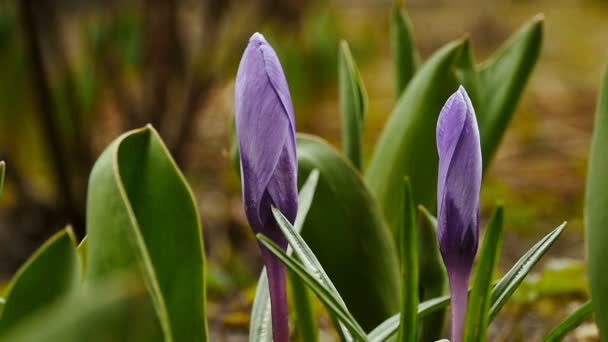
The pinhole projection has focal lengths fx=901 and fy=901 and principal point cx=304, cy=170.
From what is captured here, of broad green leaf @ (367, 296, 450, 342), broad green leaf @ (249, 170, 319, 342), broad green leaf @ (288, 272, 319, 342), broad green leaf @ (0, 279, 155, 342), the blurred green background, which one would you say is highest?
broad green leaf @ (0, 279, 155, 342)

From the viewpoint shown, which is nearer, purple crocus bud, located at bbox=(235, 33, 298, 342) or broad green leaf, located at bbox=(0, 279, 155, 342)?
broad green leaf, located at bbox=(0, 279, 155, 342)

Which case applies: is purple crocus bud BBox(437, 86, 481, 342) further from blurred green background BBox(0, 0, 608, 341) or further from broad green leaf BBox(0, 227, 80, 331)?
blurred green background BBox(0, 0, 608, 341)

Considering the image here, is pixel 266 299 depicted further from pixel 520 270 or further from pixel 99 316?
pixel 99 316

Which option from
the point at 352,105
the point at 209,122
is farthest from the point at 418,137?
the point at 209,122

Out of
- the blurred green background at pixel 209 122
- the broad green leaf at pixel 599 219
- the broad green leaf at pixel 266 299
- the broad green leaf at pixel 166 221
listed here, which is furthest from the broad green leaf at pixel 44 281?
the blurred green background at pixel 209 122

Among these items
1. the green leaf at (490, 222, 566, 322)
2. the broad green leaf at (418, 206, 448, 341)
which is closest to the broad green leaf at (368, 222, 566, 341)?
the green leaf at (490, 222, 566, 322)

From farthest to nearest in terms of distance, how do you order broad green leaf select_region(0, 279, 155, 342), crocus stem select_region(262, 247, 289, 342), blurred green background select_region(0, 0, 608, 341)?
blurred green background select_region(0, 0, 608, 341) < crocus stem select_region(262, 247, 289, 342) < broad green leaf select_region(0, 279, 155, 342)

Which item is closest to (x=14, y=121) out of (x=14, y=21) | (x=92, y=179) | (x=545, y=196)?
(x=14, y=21)
